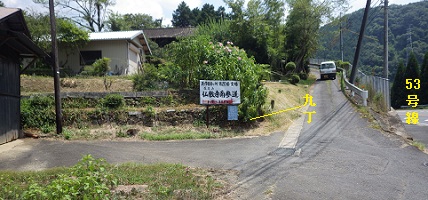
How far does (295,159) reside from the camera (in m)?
8.76

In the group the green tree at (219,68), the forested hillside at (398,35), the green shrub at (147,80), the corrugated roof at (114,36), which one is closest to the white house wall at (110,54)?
the corrugated roof at (114,36)

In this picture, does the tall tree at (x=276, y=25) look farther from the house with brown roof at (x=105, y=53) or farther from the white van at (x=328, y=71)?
the house with brown roof at (x=105, y=53)

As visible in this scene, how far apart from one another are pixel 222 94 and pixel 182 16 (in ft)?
158

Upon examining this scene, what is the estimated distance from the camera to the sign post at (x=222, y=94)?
12234mm

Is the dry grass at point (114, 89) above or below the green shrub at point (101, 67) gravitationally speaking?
below

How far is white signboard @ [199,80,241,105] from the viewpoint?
12.2m

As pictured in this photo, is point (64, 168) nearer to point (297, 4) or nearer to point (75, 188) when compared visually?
point (75, 188)

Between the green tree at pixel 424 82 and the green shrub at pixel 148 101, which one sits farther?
the green tree at pixel 424 82

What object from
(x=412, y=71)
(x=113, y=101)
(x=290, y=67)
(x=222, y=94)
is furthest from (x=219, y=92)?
(x=412, y=71)

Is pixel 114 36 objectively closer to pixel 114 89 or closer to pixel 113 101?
pixel 114 89

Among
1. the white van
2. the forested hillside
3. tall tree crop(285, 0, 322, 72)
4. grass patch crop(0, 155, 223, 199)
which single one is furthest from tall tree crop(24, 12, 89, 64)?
the forested hillside

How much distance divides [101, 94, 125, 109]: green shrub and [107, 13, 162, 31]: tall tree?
3068 centimetres

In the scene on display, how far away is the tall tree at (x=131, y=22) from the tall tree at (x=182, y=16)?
3.40 m

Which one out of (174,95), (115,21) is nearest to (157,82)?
(174,95)
